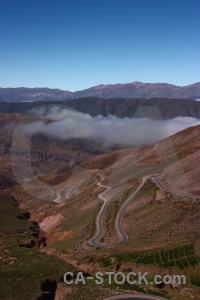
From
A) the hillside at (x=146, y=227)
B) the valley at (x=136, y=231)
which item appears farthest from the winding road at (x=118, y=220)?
the hillside at (x=146, y=227)

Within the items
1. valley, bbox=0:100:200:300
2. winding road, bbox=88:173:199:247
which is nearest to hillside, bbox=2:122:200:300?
valley, bbox=0:100:200:300

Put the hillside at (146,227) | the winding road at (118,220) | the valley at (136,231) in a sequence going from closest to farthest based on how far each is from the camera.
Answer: the valley at (136,231)
the hillside at (146,227)
the winding road at (118,220)

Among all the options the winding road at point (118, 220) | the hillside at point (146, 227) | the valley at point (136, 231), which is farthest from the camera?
the winding road at point (118, 220)

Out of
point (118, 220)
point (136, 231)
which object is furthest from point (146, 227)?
point (118, 220)

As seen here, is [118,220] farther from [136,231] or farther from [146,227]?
[146,227]

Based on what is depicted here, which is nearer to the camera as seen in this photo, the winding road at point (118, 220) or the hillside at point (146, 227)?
the hillside at point (146, 227)

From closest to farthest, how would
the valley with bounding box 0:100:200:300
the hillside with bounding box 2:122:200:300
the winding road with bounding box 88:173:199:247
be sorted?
the valley with bounding box 0:100:200:300, the hillside with bounding box 2:122:200:300, the winding road with bounding box 88:173:199:247

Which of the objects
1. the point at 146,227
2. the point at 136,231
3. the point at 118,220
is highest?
the point at 146,227

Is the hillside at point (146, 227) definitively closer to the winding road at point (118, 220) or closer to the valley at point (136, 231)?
the valley at point (136, 231)

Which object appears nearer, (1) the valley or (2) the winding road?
(1) the valley

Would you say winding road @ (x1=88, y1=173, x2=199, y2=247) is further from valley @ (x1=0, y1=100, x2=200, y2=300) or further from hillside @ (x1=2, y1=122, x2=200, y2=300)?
hillside @ (x1=2, y1=122, x2=200, y2=300)

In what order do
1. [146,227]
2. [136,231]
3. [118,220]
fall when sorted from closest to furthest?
[146,227]
[136,231]
[118,220]

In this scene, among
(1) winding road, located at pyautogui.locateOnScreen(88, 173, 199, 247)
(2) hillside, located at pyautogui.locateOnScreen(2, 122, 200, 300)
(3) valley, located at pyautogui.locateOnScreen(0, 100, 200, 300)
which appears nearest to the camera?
(3) valley, located at pyautogui.locateOnScreen(0, 100, 200, 300)

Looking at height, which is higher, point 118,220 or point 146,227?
point 146,227
